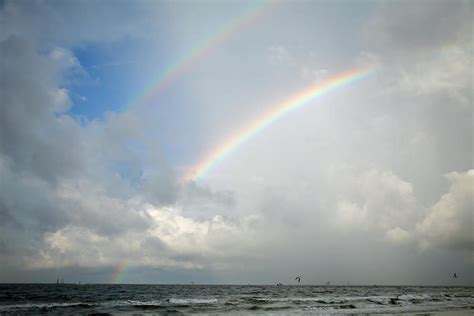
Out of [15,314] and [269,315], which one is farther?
[15,314]

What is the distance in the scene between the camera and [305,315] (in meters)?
37.3

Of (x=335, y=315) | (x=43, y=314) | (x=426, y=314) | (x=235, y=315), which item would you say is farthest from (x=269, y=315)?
(x=43, y=314)

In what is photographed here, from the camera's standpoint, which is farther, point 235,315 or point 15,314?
point 15,314

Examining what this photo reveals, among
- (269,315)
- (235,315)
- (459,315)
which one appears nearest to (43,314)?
(235,315)

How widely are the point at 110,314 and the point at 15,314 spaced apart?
11.2 m

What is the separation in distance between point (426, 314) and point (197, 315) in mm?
24990

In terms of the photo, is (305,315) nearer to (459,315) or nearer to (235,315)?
(235,315)

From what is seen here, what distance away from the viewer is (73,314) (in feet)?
130

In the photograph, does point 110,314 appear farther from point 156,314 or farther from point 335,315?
point 335,315

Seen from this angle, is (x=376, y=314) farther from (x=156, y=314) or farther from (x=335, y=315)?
(x=156, y=314)

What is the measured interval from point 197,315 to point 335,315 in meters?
14.8

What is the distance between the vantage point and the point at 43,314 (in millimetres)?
39281

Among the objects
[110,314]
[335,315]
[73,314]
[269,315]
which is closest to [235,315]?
[269,315]

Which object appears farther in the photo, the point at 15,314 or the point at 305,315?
the point at 15,314
